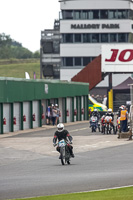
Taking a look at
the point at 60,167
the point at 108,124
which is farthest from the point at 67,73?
the point at 60,167

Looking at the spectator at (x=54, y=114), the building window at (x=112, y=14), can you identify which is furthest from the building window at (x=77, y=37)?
the spectator at (x=54, y=114)

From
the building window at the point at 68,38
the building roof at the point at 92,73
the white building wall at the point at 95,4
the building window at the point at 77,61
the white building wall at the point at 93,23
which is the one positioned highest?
the white building wall at the point at 95,4

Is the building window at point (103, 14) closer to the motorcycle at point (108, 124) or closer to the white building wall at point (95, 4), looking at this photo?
the white building wall at point (95, 4)

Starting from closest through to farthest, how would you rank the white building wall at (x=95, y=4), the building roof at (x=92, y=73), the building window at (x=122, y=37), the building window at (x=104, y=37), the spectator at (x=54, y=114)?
the spectator at (x=54, y=114)
the building roof at (x=92, y=73)
the white building wall at (x=95, y=4)
the building window at (x=104, y=37)
the building window at (x=122, y=37)

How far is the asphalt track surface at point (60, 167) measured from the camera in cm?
1598

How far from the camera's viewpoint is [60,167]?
72.0 ft

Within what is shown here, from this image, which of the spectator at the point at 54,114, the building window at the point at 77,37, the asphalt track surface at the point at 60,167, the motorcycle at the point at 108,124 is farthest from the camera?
the building window at the point at 77,37

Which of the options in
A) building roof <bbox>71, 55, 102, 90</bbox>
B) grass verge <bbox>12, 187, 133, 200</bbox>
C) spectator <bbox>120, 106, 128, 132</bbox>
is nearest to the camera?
grass verge <bbox>12, 187, 133, 200</bbox>

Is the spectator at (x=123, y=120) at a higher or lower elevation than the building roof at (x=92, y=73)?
lower

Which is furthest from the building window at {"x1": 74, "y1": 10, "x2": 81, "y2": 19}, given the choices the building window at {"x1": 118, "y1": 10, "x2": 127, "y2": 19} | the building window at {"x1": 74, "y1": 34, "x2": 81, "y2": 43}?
the building window at {"x1": 118, "y1": 10, "x2": 127, "y2": 19}

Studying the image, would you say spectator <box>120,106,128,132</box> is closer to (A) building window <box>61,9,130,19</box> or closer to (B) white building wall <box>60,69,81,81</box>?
(B) white building wall <box>60,69,81,81</box>

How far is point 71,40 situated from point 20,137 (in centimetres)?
6350

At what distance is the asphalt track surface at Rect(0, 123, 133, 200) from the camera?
1598cm

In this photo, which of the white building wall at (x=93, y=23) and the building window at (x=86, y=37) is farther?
the building window at (x=86, y=37)
